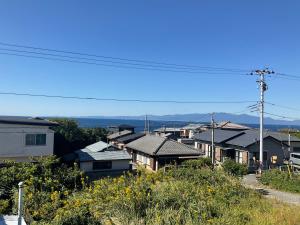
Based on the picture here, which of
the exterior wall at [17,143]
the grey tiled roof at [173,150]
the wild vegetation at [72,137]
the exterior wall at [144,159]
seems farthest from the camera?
the wild vegetation at [72,137]

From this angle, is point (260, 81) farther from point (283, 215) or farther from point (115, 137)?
point (115, 137)

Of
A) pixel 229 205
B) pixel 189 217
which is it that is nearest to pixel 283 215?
pixel 229 205

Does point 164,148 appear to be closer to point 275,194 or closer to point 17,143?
point 275,194

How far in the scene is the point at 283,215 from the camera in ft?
36.1

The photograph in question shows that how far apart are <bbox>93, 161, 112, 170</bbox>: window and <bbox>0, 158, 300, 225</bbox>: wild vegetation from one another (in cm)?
1594

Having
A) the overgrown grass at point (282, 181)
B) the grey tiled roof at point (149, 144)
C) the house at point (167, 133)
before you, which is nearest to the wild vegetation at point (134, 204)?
the overgrown grass at point (282, 181)

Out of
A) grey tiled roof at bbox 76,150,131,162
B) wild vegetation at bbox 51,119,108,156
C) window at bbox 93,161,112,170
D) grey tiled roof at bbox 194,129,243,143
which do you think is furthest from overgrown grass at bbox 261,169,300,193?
wild vegetation at bbox 51,119,108,156

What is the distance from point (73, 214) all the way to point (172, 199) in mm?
3781

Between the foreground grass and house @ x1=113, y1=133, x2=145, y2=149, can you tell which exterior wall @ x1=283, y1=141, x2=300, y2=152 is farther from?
the foreground grass

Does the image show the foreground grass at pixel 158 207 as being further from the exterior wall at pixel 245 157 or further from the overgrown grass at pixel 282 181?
the exterior wall at pixel 245 157

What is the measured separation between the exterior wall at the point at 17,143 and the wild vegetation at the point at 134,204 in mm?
11671

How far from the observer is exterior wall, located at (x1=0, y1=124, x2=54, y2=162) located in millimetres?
23734

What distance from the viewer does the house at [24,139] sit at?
2377cm

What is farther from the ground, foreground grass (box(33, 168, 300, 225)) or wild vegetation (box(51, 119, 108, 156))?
wild vegetation (box(51, 119, 108, 156))
